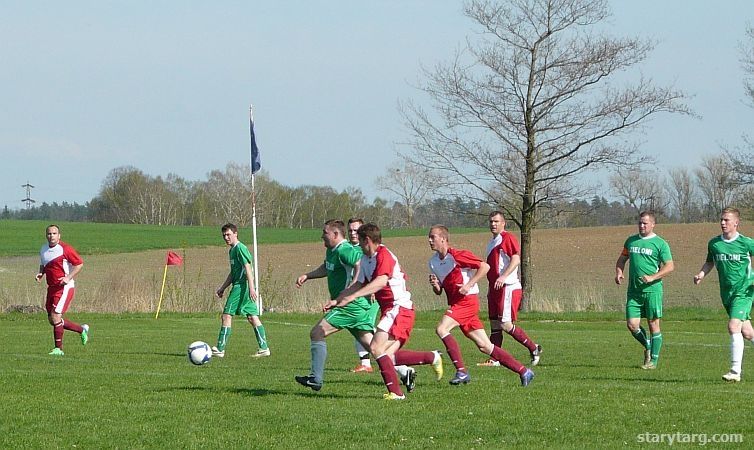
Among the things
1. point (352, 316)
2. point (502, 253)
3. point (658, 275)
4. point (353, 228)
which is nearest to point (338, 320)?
point (352, 316)

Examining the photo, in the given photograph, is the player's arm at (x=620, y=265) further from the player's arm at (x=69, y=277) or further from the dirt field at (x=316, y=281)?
the dirt field at (x=316, y=281)

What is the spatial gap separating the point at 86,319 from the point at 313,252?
3692 cm

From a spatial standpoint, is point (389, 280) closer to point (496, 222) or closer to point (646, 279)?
point (496, 222)

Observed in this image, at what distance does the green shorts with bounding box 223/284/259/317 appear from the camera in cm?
1587

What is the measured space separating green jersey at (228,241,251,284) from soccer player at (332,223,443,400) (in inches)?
212

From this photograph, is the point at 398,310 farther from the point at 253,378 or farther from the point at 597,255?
the point at 597,255

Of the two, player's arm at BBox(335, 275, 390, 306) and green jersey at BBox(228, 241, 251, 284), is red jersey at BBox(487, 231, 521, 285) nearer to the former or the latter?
green jersey at BBox(228, 241, 251, 284)

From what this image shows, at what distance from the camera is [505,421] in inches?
333

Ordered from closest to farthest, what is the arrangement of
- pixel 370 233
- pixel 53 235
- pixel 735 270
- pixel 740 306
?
pixel 370 233 < pixel 740 306 < pixel 735 270 < pixel 53 235

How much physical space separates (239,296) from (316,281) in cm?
2539

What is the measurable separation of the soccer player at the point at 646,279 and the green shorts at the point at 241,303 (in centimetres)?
561

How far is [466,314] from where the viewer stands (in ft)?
36.1

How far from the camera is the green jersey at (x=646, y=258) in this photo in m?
13.5

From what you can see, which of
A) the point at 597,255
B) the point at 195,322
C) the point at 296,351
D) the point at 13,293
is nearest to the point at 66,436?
A: the point at 296,351
